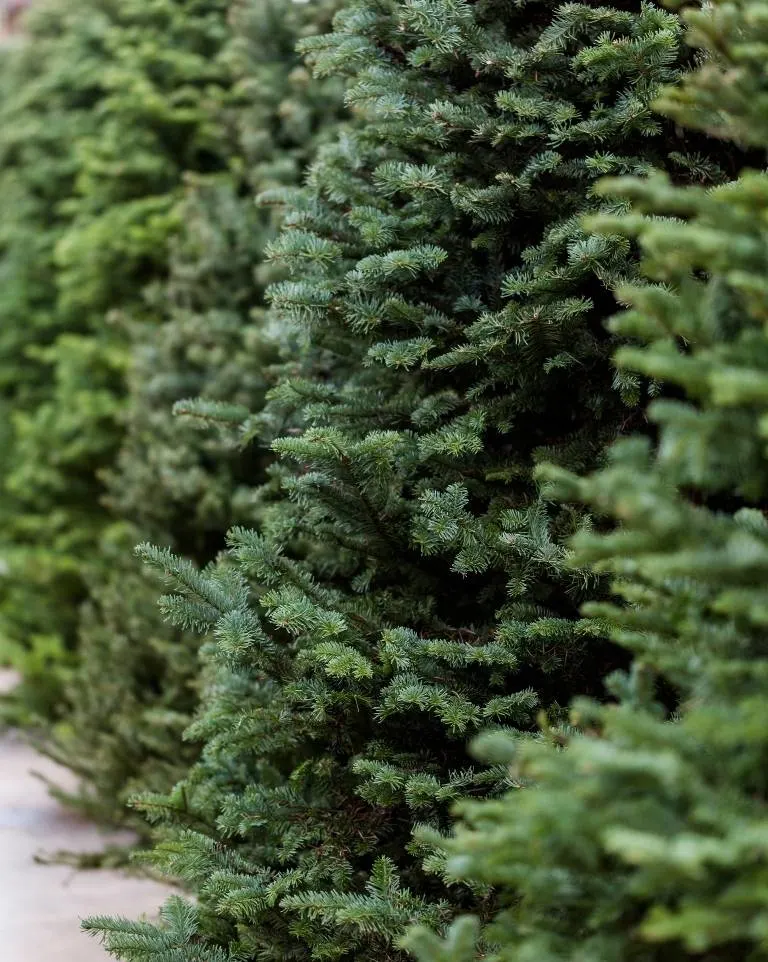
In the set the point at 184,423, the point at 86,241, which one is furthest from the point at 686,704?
the point at 86,241

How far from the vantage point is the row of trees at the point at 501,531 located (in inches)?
53.7

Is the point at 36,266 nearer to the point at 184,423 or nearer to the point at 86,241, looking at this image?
the point at 86,241

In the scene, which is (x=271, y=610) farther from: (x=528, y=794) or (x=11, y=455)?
(x=11, y=455)

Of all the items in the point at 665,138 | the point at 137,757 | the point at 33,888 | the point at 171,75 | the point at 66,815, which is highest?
the point at 665,138

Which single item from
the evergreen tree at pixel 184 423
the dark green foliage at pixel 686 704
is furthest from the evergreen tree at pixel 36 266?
the dark green foliage at pixel 686 704

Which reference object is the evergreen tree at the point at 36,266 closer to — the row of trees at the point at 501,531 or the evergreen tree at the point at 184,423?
the evergreen tree at the point at 184,423

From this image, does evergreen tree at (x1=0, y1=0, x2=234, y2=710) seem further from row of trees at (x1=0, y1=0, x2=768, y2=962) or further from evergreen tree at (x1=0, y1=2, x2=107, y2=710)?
row of trees at (x1=0, y1=0, x2=768, y2=962)

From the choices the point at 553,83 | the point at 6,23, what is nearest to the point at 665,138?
the point at 553,83

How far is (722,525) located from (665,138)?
1.24 metres

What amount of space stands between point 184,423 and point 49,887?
185 cm

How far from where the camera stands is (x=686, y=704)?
1.62 meters

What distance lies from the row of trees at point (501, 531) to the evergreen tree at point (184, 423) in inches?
41.5

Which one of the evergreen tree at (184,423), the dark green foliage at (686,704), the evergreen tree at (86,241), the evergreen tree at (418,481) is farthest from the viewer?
the evergreen tree at (86,241)

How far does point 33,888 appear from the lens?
3.92 meters
